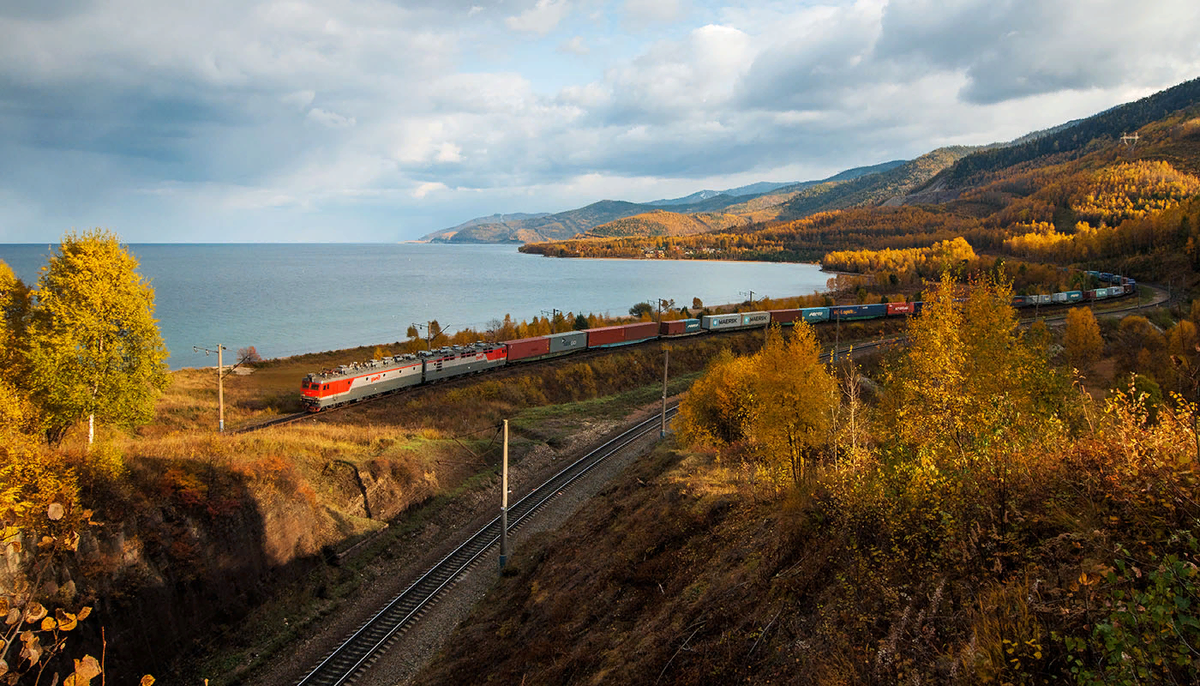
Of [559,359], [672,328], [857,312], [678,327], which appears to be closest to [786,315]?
[857,312]

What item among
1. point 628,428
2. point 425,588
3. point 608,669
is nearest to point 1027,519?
point 608,669

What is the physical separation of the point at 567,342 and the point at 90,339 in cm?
4049

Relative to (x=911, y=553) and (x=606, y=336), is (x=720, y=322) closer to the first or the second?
(x=606, y=336)

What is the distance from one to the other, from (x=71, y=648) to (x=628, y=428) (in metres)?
29.4

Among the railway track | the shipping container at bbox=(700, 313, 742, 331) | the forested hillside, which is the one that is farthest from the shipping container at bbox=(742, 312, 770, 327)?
the forested hillside

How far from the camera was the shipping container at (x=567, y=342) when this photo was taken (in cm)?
5797

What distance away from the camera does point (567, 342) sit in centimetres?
5906

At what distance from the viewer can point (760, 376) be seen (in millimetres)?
22047

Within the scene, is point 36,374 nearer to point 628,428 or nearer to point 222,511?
point 222,511

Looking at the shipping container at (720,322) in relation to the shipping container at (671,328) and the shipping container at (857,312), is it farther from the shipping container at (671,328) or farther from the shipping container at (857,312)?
the shipping container at (857,312)

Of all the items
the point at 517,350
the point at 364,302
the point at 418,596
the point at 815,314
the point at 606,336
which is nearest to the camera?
the point at 418,596

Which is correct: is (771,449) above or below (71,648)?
above

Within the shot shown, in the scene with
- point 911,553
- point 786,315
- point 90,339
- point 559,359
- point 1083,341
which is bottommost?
point 1083,341

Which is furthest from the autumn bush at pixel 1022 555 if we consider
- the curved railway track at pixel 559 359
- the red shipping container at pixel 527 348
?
the red shipping container at pixel 527 348
